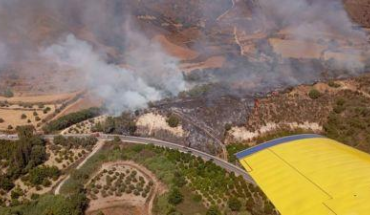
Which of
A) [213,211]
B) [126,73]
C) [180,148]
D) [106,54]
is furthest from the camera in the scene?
[106,54]

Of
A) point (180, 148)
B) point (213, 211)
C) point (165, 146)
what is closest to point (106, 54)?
point (165, 146)

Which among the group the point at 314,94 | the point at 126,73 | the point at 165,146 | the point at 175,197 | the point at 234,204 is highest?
the point at 126,73

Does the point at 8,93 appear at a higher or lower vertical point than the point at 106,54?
lower

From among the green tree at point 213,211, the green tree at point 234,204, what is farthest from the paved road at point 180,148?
the green tree at point 213,211

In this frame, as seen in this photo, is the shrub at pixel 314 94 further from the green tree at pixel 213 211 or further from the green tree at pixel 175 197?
the green tree at pixel 175 197

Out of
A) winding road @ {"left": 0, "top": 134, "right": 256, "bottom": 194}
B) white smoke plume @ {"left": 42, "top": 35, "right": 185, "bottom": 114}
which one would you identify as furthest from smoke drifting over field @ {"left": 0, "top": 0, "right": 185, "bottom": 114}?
winding road @ {"left": 0, "top": 134, "right": 256, "bottom": 194}

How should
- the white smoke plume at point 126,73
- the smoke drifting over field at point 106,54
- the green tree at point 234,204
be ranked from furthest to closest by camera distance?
1. the smoke drifting over field at point 106,54
2. the white smoke plume at point 126,73
3. the green tree at point 234,204

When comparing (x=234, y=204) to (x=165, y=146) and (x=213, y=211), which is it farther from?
(x=165, y=146)

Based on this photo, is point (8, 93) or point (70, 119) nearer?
point (70, 119)

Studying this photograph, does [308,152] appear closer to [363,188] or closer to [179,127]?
[363,188]
